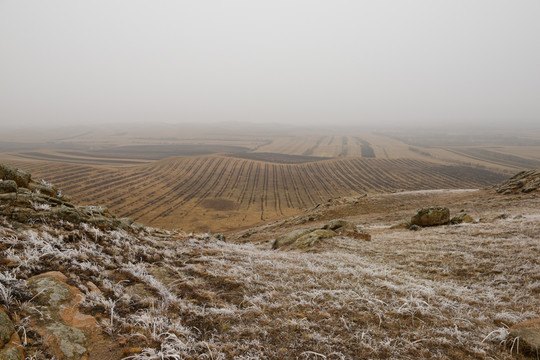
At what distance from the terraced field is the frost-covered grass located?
37260 mm

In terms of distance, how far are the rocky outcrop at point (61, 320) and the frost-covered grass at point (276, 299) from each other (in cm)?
20

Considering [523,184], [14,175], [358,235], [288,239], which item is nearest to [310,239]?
[288,239]

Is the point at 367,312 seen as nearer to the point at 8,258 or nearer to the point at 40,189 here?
the point at 8,258

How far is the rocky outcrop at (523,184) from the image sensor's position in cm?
2450

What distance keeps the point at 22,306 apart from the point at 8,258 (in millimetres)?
1775

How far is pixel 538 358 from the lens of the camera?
158 inches

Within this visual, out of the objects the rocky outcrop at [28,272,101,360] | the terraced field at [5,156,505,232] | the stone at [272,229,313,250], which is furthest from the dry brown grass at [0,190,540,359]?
the terraced field at [5,156,505,232]

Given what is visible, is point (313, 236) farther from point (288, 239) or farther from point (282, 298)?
point (282, 298)

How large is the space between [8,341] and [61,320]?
0.78 metres

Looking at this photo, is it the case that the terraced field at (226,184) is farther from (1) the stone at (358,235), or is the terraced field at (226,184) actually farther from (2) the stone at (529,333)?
(2) the stone at (529,333)

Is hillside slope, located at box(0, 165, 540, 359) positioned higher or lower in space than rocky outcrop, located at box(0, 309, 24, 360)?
lower

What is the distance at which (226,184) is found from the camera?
72.9 metres

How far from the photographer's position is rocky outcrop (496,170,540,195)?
A: 2450 centimetres

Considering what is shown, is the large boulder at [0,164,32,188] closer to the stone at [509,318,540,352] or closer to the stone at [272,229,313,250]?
the stone at [272,229,313,250]
